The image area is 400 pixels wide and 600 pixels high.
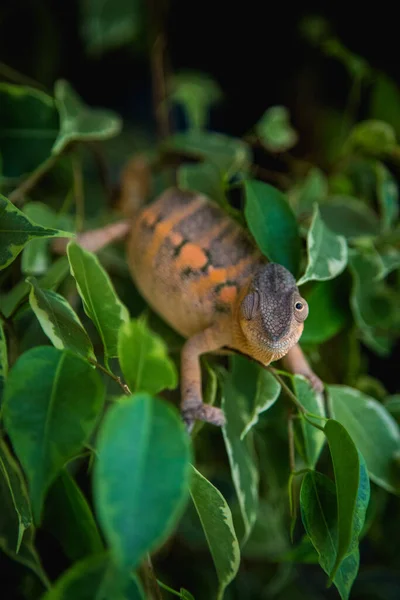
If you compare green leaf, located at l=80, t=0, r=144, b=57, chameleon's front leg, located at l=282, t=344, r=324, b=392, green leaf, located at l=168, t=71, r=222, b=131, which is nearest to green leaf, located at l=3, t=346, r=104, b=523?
chameleon's front leg, located at l=282, t=344, r=324, b=392

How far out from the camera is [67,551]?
2.31ft

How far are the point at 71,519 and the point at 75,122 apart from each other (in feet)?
2.55

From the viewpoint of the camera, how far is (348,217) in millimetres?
1110

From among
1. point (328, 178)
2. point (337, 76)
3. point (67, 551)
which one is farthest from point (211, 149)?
point (67, 551)

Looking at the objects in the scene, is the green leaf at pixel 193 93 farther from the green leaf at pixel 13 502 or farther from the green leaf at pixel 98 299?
the green leaf at pixel 13 502

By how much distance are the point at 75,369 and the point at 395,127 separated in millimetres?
1272

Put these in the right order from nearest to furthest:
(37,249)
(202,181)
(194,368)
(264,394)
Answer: (264,394), (194,368), (37,249), (202,181)

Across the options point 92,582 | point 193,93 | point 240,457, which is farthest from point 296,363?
point 193,93

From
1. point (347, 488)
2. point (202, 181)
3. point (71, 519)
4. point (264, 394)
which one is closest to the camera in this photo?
point (347, 488)

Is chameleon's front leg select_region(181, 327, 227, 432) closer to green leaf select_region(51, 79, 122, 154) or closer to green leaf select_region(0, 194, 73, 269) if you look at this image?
green leaf select_region(0, 194, 73, 269)

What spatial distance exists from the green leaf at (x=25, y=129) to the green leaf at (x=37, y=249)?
10cm

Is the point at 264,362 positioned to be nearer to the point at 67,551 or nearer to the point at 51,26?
the point at 67,551

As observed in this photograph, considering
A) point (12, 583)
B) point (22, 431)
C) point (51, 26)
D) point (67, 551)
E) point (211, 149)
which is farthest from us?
point (51, 26)

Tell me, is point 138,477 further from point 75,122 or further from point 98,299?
point 75,122
